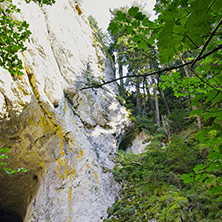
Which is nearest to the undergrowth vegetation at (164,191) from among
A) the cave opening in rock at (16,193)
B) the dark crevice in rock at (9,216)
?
the cave opening in rock at (16,193)

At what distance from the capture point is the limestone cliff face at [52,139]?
484 centimetres

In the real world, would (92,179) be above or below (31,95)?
below

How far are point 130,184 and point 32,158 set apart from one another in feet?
12.0

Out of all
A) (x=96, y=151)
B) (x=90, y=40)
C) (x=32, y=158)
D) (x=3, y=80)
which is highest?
(x=90, y=40)

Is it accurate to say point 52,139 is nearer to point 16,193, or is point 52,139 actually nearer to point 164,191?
point 16,193

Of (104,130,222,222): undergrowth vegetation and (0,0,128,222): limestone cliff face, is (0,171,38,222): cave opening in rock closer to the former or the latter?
(0,0,128,222): limestone cliff face

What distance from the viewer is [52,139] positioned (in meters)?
Answer: 5.85

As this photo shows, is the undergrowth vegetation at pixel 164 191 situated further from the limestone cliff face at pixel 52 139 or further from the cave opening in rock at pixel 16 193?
the cave opening in rock at pixel 16 193

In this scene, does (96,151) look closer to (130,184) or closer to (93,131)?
(93,131)

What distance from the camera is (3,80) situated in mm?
4406

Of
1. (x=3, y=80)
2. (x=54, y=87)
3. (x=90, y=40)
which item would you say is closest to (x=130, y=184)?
(x=54, y=87)

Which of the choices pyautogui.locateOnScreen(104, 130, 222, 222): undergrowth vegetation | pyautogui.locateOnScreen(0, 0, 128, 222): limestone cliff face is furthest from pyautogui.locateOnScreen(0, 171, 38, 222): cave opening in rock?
pyautogui.locateOnScreen(104, 130, 222, 222): undergrowth vegetation

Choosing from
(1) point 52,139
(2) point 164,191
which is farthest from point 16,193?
(2) point 164,191

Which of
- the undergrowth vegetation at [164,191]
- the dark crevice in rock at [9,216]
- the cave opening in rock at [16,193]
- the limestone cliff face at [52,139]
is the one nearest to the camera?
the undergrowth vegetation at [164,191]
